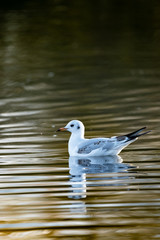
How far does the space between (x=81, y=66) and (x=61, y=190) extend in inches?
460

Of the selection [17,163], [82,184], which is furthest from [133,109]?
[82,184]

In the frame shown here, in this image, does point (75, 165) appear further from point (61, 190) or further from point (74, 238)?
point (74, 238)

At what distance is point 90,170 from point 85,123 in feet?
10.6

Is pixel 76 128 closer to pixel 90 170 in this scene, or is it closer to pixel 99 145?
pixel 99 145

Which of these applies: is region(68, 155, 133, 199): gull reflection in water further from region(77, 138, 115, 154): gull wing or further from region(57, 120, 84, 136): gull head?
region(57, 120, 84, 136): gull head

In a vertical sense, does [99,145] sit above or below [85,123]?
below

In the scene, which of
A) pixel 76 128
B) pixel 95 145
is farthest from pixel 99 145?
pixel 76 128

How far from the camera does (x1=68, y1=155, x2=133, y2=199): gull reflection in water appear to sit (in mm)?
7793

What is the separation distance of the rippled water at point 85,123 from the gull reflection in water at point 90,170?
0.01m

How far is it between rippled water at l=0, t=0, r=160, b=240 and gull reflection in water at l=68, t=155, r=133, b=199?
0.5 inches

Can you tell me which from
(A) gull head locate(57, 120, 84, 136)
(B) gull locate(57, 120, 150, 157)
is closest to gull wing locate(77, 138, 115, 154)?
(B) gull locate(57, 120, 150, 157)

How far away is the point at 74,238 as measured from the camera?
599 centimetres

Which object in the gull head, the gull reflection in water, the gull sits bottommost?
the gull reflection in water

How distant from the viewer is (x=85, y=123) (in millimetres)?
11984
